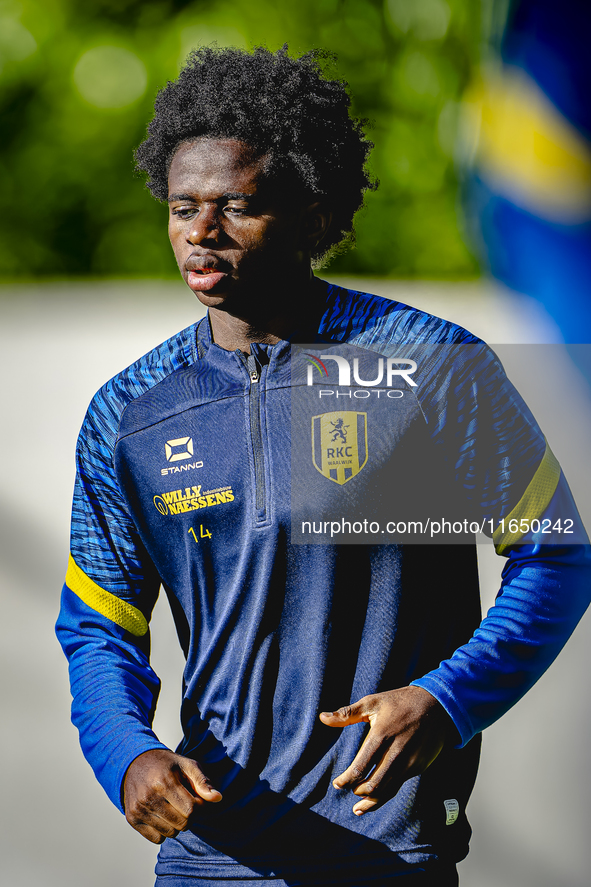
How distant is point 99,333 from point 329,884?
1.03m

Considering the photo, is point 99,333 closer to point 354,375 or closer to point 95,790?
point 354,375

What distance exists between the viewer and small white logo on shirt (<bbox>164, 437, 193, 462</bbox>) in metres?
1.13

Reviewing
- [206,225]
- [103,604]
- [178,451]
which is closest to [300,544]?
[178,451]

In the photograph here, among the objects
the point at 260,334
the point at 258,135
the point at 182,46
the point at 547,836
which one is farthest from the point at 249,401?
the point at 547,836

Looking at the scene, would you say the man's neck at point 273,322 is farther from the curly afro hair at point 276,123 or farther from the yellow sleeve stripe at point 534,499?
the yellow sleeve stripe at point 534,499

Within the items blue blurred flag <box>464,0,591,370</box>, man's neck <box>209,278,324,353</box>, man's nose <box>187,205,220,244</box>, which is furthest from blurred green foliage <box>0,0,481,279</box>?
man's nose <box>187,205,220,244</box>

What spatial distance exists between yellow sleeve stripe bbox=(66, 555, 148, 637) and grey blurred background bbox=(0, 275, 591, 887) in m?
0.32

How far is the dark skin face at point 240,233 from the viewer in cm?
105

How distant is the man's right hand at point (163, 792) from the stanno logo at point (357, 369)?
1.74 feet

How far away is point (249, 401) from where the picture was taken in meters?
1.11

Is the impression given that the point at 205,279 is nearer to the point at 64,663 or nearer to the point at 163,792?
the point at 163,792

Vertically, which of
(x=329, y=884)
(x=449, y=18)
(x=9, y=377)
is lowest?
(x=329, y=884)

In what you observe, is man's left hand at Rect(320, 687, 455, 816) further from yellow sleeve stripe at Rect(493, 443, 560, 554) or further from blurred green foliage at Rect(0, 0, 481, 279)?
blurred green foliage at Rect(0, 0, 481, 279)

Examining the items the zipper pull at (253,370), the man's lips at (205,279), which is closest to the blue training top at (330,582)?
the zipper pull at (253,370)
